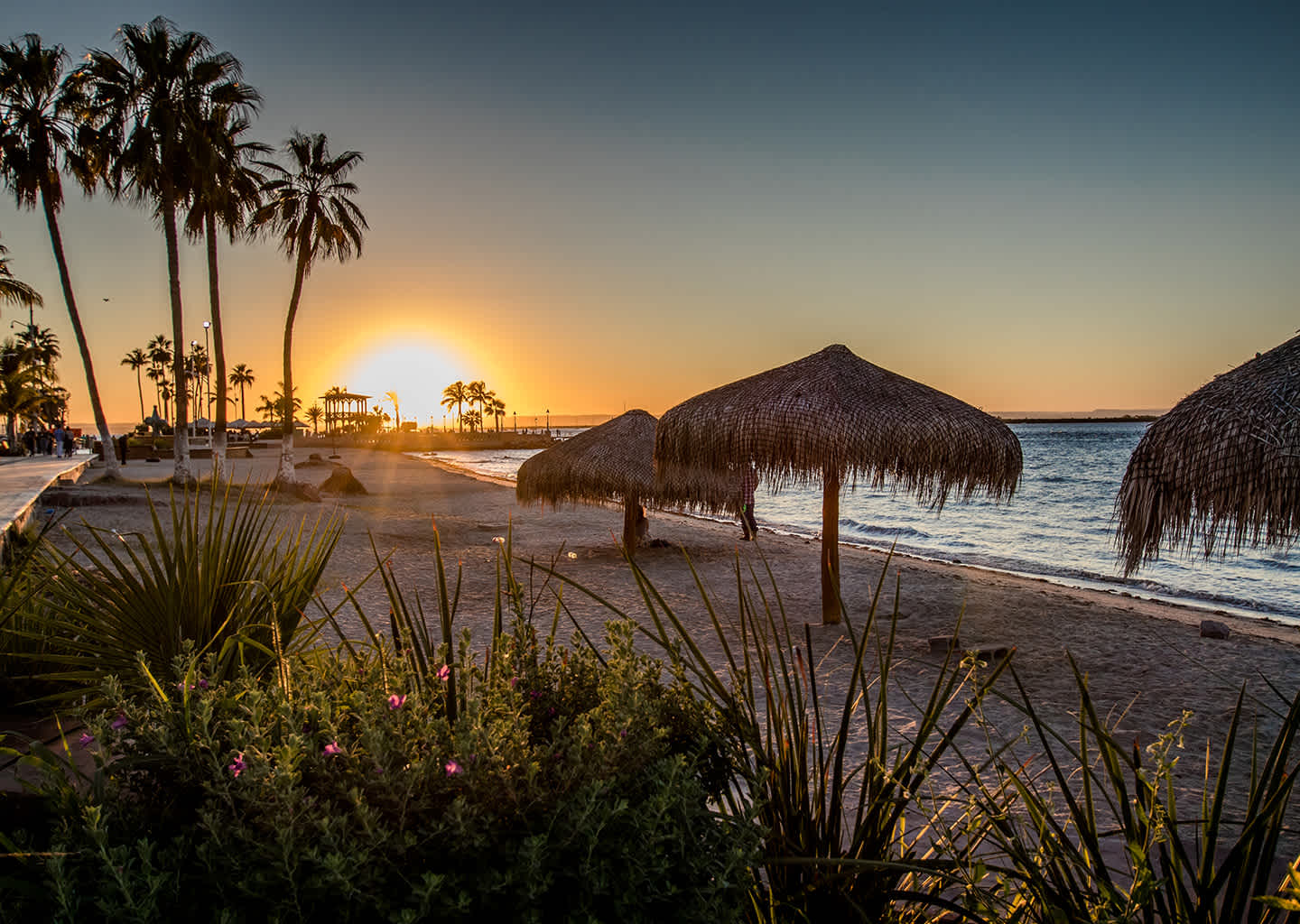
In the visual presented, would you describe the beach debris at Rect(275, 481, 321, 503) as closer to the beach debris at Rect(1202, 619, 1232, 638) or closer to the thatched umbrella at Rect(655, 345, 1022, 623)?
the thatched umbrella at Rect(655, 345, 1022, 623)

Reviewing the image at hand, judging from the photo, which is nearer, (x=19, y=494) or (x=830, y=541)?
(x=830, y=541)

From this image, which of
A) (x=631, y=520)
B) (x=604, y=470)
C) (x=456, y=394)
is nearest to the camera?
(x=604, y=470)

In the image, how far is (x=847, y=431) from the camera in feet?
20.8

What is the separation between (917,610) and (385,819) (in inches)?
304

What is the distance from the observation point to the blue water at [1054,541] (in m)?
12.3

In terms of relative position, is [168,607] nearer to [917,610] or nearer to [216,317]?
[917,610]

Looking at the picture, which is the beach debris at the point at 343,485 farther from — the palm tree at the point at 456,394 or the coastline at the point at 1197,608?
the palm tree at the point at 456,394

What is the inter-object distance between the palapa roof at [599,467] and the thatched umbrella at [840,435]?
350cm

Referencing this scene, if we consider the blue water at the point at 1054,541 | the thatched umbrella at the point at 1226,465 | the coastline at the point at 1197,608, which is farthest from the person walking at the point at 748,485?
the thatched umbrella at the point at 1226,465

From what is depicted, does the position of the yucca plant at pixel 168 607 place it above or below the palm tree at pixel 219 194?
below

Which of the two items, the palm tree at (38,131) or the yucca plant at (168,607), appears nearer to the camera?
the yucca plant at (168,607)

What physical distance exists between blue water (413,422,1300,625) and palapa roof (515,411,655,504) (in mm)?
3610

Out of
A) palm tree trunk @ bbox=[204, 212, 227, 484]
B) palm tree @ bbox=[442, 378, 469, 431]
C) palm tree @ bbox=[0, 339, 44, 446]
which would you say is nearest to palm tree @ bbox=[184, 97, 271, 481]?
palm tree trunk @ bbox=[204, 212, 227, 484]

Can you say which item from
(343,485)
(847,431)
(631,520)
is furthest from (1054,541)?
(343,485)
